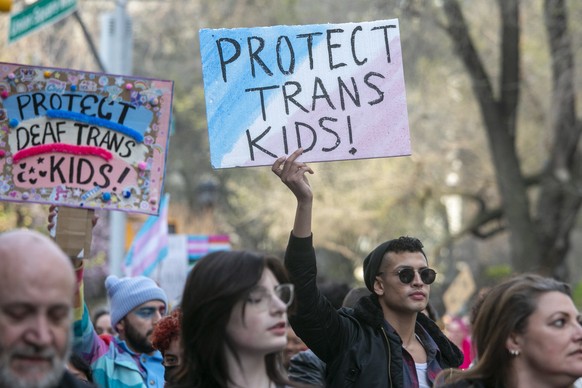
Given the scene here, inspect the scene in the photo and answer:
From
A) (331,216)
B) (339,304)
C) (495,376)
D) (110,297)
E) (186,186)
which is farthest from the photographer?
(186,186)

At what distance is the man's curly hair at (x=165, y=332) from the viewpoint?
616cm

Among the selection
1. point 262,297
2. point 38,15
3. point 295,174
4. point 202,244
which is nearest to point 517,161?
point 202,244

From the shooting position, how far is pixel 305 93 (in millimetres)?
6066

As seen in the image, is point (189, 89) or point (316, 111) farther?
point (189, 89)

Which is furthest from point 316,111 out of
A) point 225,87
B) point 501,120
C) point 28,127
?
point 501,120

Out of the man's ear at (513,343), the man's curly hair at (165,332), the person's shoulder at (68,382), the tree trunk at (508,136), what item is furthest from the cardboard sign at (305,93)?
the tree trunk at (508,136)

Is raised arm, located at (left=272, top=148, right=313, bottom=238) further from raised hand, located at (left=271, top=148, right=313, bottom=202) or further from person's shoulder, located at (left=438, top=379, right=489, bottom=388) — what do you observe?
person's shoulder, located at (left=438, top=379, right=489, bottom=388)

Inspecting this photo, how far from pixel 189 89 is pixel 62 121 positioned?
939 inches

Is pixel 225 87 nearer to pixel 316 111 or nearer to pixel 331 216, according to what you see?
pixel 316 111

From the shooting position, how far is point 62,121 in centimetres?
630

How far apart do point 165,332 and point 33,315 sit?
281cm

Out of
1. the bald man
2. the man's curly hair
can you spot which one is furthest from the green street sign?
the bald man

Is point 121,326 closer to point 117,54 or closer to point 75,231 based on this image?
point 75,231

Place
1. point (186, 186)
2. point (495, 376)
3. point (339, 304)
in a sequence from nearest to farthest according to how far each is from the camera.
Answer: point (495, 376), point (339, 304), point (186, 186)
